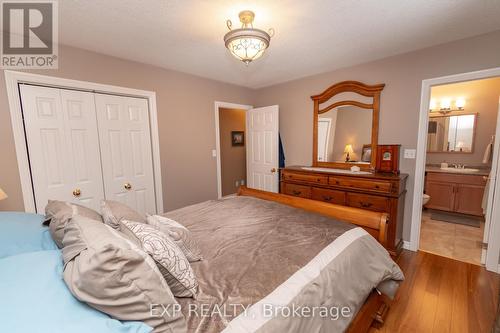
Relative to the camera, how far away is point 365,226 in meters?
1.82

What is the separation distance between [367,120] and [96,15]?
3.21 meters

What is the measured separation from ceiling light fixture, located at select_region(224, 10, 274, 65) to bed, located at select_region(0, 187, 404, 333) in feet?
4.48

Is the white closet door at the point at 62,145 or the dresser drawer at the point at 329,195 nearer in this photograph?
the white closet door at the point at 62,145

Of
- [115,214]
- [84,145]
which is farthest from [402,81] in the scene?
[84,145]

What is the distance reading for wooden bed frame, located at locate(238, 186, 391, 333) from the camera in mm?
1408

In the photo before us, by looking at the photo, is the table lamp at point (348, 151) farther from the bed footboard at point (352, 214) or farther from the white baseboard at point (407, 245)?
the bed footboard at point (352, 214)

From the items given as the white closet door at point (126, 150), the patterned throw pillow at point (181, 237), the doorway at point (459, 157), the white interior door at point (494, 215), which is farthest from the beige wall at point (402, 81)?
the patterned throw pillow at point (181, 237)

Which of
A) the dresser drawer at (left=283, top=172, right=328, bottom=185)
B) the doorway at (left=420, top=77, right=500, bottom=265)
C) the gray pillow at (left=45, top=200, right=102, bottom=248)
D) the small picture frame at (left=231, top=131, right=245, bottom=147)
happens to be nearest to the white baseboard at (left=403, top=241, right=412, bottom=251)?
the doorway at (left=420, top=77, right=500, bottom=265)

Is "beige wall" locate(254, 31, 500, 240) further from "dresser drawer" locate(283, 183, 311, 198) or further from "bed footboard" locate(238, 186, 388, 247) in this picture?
"bed footboard" locate(238, 186, 388, 247)

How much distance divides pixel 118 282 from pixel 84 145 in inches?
94.5

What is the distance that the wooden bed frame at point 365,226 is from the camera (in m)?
1.41

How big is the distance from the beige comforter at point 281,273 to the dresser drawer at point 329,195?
4.02 feet

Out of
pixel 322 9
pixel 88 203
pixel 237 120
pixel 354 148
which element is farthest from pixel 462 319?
pixel 237 120

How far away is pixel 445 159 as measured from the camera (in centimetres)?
423
